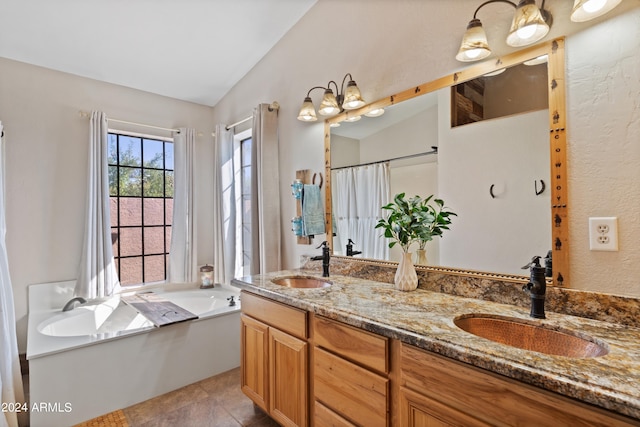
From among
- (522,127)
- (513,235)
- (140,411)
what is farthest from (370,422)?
(140,411)

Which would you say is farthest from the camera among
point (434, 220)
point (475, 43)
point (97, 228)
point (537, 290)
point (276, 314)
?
point (97, 228)

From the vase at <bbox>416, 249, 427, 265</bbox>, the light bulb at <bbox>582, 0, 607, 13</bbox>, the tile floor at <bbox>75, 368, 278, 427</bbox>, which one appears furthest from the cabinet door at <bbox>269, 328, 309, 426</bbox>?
the light bulb at <bbox>582, 0, 607, 13</bbox>

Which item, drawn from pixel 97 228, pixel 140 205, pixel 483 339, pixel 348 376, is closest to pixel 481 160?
pixel 483 339

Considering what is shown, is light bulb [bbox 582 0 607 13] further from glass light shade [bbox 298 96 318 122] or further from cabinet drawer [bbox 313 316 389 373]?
glass light shade [bbox 298 96 318 122]

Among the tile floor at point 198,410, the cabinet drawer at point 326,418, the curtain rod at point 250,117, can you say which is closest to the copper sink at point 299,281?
the cabinet drawer at point 326,418

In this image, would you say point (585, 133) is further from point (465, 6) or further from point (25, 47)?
point (25, 47)

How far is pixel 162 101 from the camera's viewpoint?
3359 millimetres

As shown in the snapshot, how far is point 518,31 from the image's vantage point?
125 cm

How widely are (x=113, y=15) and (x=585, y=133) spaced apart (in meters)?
2.96

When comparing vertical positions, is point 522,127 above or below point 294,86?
below

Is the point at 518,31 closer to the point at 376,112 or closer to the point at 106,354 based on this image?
the point at 376,112

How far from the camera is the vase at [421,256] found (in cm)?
169

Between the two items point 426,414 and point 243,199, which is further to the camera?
point 243,199

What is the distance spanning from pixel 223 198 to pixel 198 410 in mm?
1943
